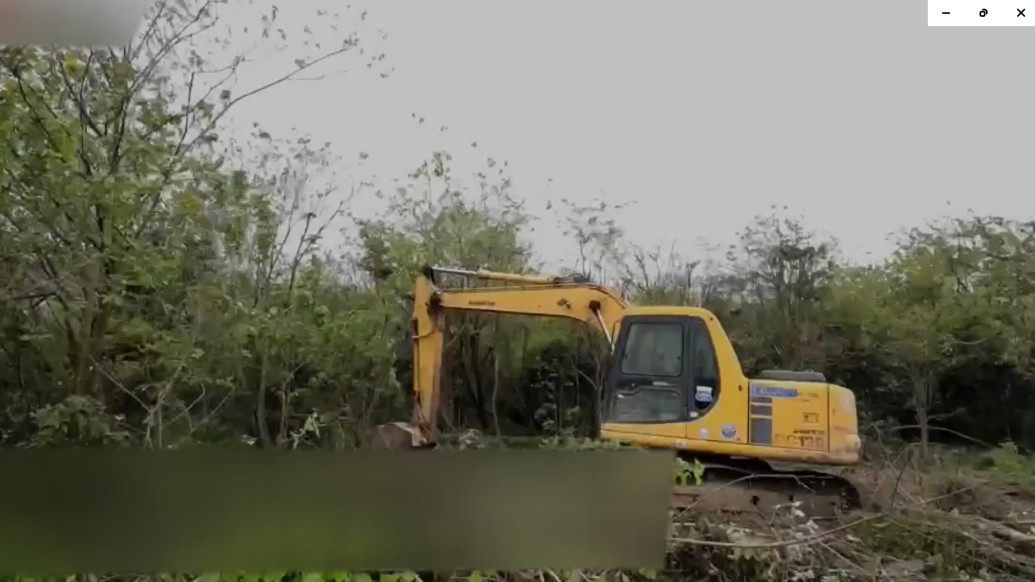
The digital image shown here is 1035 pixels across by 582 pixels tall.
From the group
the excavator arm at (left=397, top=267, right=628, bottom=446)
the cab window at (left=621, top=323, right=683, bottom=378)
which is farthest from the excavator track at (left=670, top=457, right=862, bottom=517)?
the excavator arm at (left=397, top=267, right=628, bottom=446)

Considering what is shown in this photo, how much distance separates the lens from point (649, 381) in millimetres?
4301

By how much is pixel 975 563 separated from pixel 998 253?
5270mm

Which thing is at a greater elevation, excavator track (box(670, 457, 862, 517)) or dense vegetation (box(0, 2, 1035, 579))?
dense vegetation (box(0, 2, 1035, 579))

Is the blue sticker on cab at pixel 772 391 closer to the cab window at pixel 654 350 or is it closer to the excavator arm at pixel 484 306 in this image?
the cab window at pixel 654 350

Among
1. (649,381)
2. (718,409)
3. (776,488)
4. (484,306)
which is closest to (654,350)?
(649,381)

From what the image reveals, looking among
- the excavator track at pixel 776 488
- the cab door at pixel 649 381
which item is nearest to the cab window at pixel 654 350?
the cab door at pixel 649 381

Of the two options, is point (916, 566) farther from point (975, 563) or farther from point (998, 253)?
point (998, 253)

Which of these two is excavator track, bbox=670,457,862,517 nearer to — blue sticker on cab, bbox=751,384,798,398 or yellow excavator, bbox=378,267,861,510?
yellow excavator, bbox=378,267,861,510

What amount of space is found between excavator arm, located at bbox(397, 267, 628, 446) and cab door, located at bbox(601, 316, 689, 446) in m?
0.17

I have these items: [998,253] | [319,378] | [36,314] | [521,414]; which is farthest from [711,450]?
[998,253]

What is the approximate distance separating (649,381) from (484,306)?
1.13m

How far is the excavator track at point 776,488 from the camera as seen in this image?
3.00 meters

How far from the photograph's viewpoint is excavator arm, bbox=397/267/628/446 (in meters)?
4.64

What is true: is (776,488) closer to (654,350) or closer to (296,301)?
(654,350)
